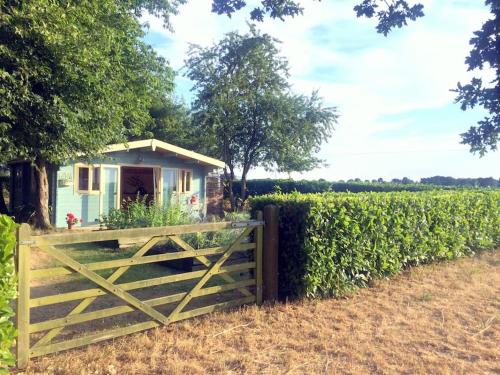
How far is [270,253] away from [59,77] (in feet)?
22.1

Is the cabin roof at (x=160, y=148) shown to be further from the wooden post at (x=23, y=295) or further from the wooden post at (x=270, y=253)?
the wooden post at (x=23, y=295)

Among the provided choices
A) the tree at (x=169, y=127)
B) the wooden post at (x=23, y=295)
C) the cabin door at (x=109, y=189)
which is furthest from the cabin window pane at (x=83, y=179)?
the wooden post at (x=23, y=295)

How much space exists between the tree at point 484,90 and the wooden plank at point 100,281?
3.49m

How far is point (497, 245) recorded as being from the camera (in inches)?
409

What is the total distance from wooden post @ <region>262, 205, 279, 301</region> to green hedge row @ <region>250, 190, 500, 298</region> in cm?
14

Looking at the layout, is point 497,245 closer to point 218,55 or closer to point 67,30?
point 67,30

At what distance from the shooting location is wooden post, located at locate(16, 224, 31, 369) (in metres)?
3.67

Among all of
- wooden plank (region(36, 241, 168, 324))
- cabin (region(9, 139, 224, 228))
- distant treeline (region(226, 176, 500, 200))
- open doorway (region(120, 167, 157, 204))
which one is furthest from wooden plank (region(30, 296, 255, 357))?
distant treeline (region(226, 176, 500, 200))

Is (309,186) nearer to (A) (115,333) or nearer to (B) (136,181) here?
(B) (136,181)

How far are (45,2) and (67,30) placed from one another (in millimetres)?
672

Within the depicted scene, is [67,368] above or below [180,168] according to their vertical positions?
below

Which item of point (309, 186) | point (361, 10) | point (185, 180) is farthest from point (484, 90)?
point (309, 186)

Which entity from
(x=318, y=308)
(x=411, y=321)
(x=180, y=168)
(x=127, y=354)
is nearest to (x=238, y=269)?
(x=318, y=308)

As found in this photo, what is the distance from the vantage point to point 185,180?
18.0 m
